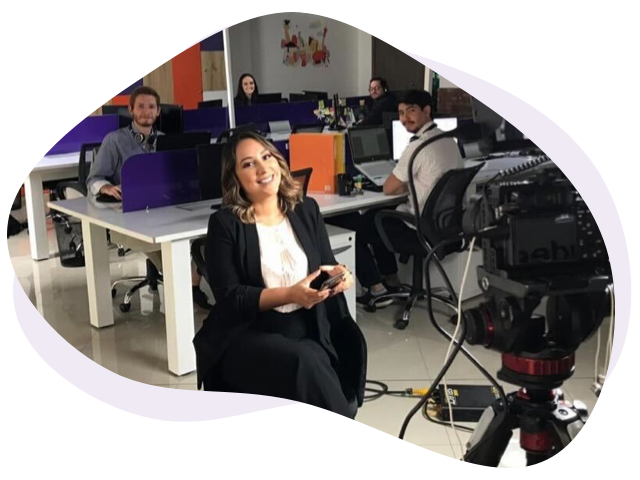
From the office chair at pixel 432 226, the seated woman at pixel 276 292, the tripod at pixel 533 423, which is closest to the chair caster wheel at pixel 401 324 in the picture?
the office chair at pixel 432 226

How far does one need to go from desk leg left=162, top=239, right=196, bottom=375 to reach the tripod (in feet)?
2.93

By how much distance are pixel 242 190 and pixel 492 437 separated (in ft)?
3.16

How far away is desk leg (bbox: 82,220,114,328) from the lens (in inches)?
107

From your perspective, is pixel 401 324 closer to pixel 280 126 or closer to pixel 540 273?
pixel 540 273

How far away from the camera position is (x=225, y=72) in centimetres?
253

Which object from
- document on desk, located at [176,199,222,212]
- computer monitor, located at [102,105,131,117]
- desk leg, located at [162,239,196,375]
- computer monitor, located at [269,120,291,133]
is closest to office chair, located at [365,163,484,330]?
computer monitor, located at [269,120,291,133]

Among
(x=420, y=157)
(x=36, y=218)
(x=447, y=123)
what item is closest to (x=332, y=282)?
(x=420, y=157)

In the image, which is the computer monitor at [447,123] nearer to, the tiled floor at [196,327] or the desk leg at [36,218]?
the tiled floor at [196,327]

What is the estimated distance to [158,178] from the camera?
8.40 feet

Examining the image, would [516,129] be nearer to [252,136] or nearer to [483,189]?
[483,189]

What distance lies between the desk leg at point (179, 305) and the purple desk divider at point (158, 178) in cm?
17

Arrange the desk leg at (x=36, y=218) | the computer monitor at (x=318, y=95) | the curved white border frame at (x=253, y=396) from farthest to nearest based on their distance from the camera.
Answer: the desk leg at (x=36, y=218) < the computer monitor at (x=318, y=95) < the curved white border frame at (x=253, y=396)

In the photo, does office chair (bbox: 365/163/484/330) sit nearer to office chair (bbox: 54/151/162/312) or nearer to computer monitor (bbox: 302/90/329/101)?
computer monitor (bbox: 302/90/329/101)

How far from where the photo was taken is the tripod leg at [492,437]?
221 centimetres
